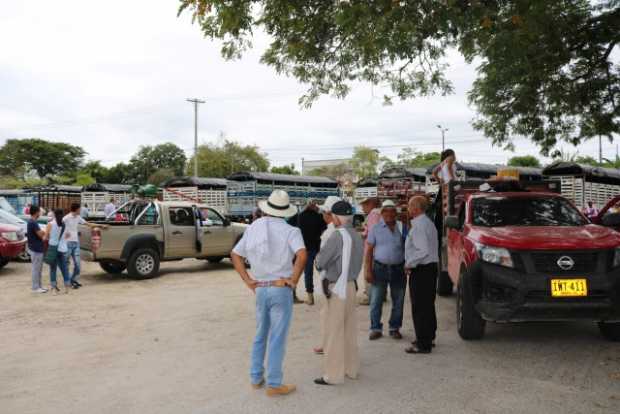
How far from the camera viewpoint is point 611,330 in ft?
20.6

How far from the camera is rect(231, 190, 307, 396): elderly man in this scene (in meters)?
4.57

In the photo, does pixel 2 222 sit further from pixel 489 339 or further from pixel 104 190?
pixel 104 190

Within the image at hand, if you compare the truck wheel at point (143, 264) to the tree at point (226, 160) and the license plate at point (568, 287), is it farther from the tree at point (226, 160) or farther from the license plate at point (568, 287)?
the tree at point (226, 160)

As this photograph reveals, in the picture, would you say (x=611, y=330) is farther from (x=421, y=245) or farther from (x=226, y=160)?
(x=226, y=160)

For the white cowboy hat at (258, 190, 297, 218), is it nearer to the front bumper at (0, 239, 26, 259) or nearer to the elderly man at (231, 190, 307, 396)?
the elderly man at (231, 190, 307, 396)

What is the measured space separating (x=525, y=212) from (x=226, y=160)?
5901 centimetres

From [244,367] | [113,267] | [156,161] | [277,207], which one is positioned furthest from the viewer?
[156,161]

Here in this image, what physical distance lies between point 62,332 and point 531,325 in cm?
635

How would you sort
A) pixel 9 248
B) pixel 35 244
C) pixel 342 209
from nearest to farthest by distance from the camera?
pixel 342 209 → pixel 35 244 → pixel 9 248

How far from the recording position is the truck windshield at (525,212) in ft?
22.5

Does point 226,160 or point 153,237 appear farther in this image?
point 226,160

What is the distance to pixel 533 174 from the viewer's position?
27.8 meters

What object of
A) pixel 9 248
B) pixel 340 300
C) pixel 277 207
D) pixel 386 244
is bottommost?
pixel 9 248

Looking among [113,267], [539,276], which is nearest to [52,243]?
[113,267]
